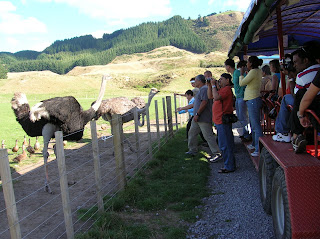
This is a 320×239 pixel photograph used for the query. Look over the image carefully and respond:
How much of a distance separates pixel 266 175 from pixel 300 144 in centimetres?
97

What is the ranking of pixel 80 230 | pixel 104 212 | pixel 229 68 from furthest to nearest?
pixel 229 68, pixel 104 212, pixel 80 230

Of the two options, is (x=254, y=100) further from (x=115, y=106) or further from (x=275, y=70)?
(x=115, y=106)

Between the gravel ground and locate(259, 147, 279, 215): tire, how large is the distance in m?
0.18

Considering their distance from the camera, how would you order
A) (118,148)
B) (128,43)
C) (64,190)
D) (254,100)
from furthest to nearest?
(128,43) < (254,100) < (118,148) < (64,190)

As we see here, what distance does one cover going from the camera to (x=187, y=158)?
26.3ft

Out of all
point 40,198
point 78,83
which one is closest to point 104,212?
point 40,198

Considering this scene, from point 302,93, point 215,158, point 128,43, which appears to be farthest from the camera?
point 128,43

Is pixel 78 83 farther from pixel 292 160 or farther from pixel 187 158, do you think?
pixel 292 160

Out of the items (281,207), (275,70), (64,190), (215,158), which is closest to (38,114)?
(64,190)

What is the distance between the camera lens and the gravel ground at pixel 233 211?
4.18 meters

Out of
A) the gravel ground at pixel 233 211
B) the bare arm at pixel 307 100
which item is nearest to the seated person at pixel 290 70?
the bare arm at pixel 307 100

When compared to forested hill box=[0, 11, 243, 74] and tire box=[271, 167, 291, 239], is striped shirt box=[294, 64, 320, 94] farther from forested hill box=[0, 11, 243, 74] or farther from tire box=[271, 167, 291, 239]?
forested hill box=[0, 11, 243, 74]

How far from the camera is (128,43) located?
16938cm

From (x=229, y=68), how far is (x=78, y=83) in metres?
45.7
